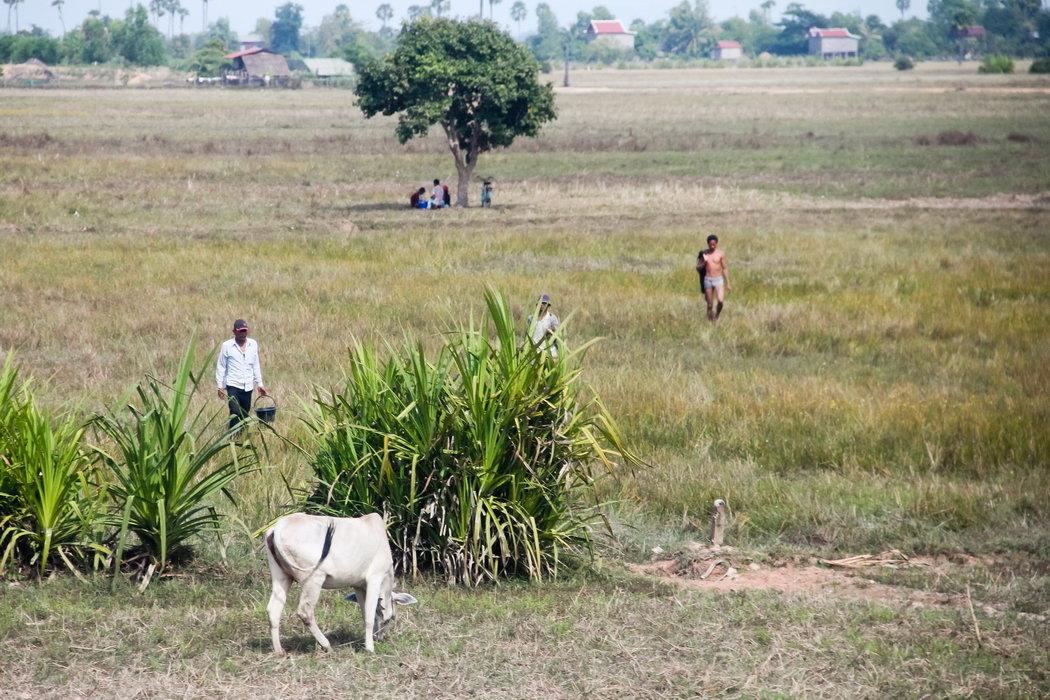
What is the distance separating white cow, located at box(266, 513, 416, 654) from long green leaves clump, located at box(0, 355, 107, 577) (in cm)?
210

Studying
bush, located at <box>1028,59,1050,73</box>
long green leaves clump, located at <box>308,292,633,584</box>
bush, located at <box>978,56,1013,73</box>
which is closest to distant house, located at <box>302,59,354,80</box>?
bush, located at <box>978,56,1013,73</box>

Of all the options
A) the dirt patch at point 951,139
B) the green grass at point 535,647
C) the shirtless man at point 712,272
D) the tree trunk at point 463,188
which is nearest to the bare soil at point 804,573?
the green grass at point 535,647

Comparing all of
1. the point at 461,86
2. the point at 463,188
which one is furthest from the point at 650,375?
the point at 461,86

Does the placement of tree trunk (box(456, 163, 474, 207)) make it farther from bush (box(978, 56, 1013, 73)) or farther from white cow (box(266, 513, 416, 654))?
bush (box(978, 56, 1013, 73))

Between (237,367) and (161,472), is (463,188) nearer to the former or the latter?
(237,367)

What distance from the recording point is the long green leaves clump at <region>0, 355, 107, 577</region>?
812 centimetres

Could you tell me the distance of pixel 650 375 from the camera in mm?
15195

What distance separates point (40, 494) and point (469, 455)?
2.89m

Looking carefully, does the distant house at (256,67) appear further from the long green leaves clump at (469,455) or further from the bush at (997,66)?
the long green leaves clump at (469,455)

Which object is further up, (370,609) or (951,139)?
(951,139)

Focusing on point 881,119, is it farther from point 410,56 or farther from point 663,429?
point 663,429

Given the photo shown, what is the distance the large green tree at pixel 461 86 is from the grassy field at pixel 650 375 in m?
2.31

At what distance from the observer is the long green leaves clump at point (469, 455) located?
834 centimetres

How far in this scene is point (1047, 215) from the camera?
32719mm
